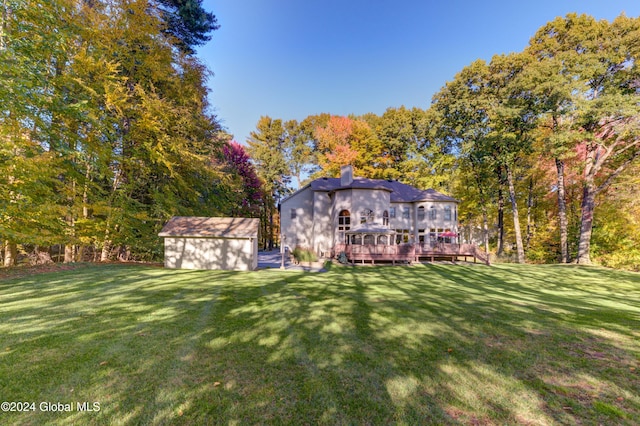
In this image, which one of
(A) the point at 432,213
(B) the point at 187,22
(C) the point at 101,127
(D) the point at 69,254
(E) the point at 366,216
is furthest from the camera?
(A) the point at 432,213

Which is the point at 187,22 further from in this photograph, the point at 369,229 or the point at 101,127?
the point at 369,229

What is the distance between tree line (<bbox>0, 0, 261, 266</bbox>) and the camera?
930 centimetres

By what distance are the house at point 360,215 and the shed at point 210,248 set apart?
24.6 feet

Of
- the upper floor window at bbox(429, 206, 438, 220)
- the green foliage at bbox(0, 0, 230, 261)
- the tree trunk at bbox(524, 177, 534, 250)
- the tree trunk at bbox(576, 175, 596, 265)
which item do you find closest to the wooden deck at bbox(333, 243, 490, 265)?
the upper floor window at bbox(429, 206, 438, 220)

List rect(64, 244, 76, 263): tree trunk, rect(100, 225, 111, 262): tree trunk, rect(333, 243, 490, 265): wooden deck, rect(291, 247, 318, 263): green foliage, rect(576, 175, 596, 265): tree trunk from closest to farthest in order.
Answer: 1. rect(100, 225, 111, 262): tree trunk
2. rect(64, 244, 76, 263): tree trunk
3. rect(576, 175, 596, 265): tree trunk
4. rect(333, 243, 490, 265): wooden deck
5. rect(291, 247, 318, 263): green foliage

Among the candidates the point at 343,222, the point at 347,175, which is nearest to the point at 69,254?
the point at 343,222

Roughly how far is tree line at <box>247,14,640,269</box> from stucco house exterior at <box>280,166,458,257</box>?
19.4ft

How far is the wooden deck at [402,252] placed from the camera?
1838cm

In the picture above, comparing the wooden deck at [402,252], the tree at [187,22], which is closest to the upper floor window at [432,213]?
the wooden deck at [402,252]

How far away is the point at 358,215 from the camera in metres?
20.9

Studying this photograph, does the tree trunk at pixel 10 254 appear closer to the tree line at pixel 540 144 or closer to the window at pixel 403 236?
the window at pixel 403 236

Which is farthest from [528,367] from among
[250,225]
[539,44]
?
[539,44]

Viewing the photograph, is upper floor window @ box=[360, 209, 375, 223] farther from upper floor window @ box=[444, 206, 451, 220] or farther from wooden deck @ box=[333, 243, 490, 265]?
upper floor window @ box=[444, 206, 451, 220]

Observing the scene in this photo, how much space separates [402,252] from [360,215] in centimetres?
456
